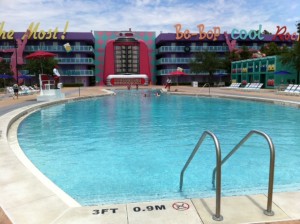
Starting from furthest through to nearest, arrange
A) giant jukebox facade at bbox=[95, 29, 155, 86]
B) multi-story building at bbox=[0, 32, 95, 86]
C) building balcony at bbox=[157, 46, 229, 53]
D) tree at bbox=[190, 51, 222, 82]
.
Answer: giant jukebox facade at bbox=[95, 29, 155, 86], building balcony at bbox=[157, 46, 229, 53], multi-story building at bbox=[0, 32, 95, 86], tree at bbox=[190, 51, 222, 82]

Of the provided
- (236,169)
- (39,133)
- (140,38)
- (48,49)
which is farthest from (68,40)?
(236,169)

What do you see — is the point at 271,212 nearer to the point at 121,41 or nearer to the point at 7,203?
the point at 7,203

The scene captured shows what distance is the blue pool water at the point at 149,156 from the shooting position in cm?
598

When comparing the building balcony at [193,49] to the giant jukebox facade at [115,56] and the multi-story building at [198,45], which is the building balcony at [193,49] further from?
the giant jukebox facade at [115,56]

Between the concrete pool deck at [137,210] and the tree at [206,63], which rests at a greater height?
the tree at [206,63]

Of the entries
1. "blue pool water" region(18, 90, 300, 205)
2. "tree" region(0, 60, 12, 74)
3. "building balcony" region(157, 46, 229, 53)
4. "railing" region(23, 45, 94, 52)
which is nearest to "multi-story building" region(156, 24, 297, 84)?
"building balcony" region(157, 46, 229, 53)

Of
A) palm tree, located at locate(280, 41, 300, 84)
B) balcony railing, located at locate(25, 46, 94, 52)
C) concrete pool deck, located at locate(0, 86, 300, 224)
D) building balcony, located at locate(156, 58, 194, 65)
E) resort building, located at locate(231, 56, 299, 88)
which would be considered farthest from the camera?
building balcony, located at locate(156, 58, 194, 65)

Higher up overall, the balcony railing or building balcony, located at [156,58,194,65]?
the balcony railing

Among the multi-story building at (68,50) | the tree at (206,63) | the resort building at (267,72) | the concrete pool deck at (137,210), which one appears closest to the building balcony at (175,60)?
the tree at (206,63)

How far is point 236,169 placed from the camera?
Result: 725 cm

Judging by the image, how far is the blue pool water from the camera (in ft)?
19.6

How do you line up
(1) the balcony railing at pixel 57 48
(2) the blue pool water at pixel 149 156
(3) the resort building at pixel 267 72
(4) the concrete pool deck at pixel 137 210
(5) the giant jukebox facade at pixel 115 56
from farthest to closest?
(5) the giant jukebox facade at pixel 115 56 < (1) the balcony railing at pixel 57 48 < (3) the resort building at pixel 267 72 < (2) the blue pool water at pixel 149 156 < (4) the concrete pool deck at pixel 137 210

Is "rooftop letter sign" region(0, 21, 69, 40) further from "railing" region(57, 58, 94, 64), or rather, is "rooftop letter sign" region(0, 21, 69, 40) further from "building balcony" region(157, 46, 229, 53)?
"building balcony" region(157, 46, 229, 53)

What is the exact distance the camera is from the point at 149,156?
843 centimetres
